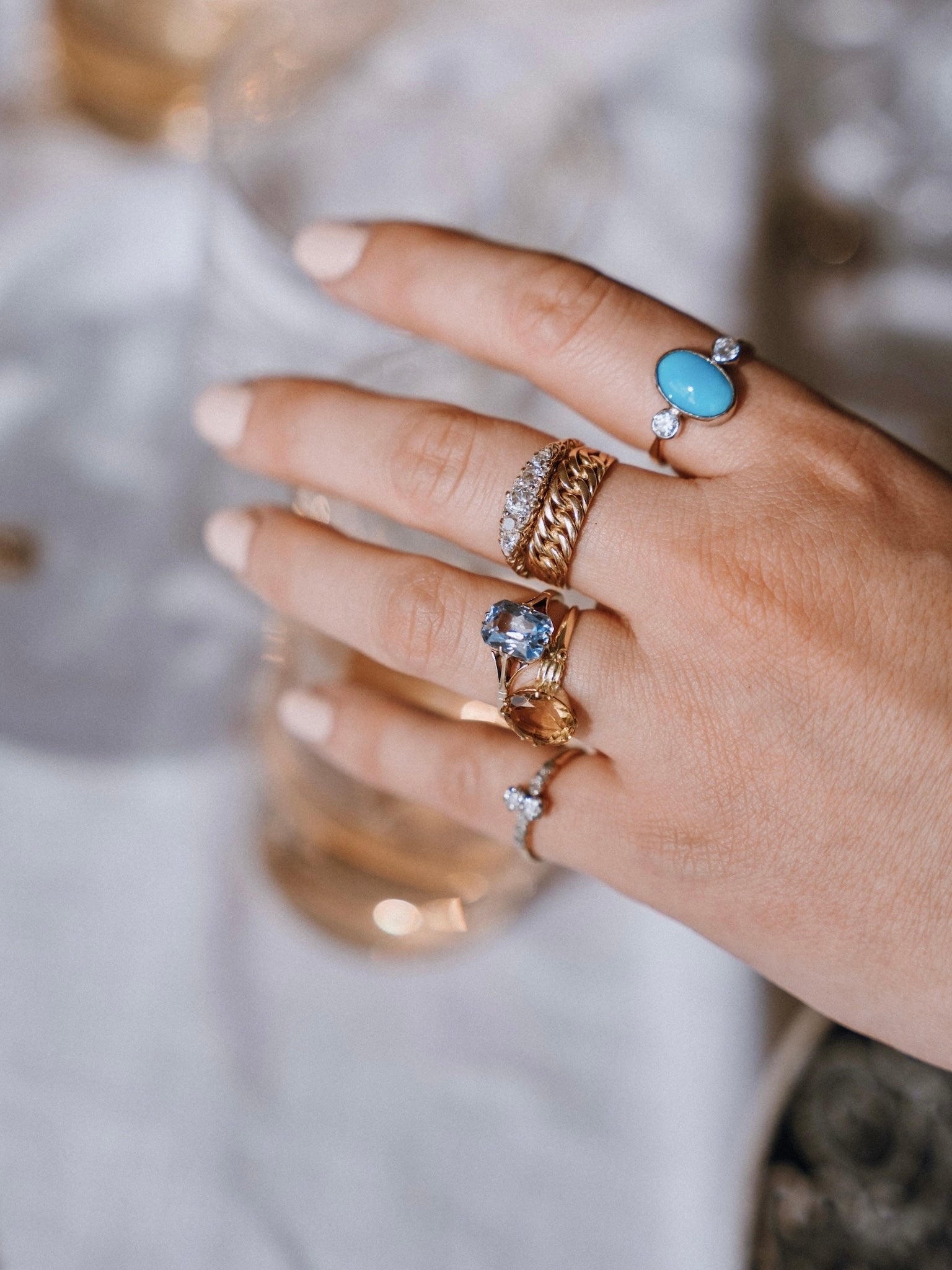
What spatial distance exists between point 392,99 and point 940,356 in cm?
42

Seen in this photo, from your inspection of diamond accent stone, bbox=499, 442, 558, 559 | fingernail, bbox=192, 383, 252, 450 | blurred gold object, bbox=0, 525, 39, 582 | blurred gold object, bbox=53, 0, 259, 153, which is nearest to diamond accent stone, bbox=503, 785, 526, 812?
diamond accent stone, bbox=499, 442, 558, 559

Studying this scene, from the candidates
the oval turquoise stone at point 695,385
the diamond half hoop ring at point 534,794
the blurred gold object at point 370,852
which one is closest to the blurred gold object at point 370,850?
the blurred gold object at point 370,852

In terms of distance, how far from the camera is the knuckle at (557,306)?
455 mm

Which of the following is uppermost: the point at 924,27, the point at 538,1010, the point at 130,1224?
the point at 924,27

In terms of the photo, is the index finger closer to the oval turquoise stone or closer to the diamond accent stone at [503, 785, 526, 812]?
the oval turquoise stone

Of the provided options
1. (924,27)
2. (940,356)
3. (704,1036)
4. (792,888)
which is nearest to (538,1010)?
(704,1036)

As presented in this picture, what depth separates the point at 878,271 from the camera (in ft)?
2.55

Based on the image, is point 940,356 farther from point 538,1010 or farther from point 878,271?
point 538,1010

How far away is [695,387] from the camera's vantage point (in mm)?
429

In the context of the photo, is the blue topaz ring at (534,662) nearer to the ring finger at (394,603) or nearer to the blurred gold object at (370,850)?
the ring finger at (394,603)

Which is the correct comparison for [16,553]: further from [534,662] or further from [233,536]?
[534,662]

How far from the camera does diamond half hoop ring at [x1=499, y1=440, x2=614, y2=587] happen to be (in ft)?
1.39

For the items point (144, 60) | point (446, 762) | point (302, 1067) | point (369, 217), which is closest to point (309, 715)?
point (446, 762)

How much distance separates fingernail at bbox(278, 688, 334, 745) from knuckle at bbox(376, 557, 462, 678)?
8cm
